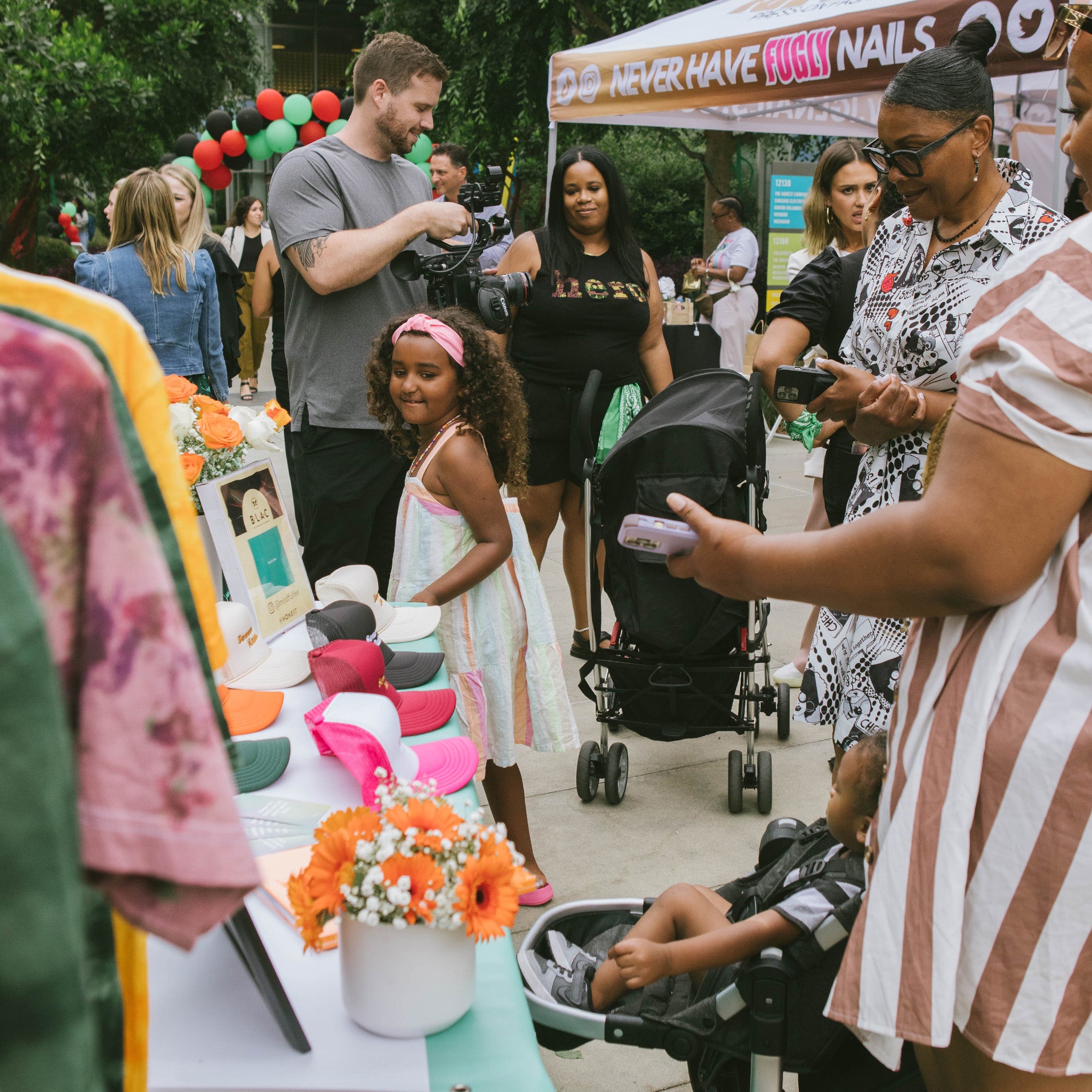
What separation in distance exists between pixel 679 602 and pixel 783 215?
1040cm

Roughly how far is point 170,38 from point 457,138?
148 inches

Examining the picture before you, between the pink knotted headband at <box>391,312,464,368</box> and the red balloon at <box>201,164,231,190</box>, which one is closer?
the pink knotted headband at <box>391,312,464,368</box>

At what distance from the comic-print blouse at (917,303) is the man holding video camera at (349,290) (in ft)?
3.83

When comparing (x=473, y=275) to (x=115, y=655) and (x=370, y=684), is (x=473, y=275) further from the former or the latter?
(x=115, y=655)

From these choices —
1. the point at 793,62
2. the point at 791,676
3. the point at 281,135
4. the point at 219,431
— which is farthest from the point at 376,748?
the point at 281,135

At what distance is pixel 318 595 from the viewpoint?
228cm

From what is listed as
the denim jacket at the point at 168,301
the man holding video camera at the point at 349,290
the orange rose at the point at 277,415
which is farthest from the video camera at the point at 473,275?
the denim jacket at the point at 168,301

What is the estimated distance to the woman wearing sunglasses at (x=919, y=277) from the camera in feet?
6.31

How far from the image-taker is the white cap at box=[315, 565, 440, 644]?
2.18 m

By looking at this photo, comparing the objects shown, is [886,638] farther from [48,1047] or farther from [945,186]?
[48,1047]

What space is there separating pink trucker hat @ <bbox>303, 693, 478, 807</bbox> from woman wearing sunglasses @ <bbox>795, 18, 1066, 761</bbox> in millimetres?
829

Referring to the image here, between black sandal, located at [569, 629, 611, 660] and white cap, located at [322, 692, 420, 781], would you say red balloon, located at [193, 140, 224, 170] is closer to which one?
black sandal, located at [569, 629, 611, 660]

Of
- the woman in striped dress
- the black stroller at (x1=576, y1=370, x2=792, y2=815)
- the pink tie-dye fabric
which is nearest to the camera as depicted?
the pink tie-dye fabric

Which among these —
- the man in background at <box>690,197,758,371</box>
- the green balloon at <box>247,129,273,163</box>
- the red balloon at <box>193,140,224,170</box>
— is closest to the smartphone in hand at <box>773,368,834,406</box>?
the man in background at <box>690,197,758,371</box>
